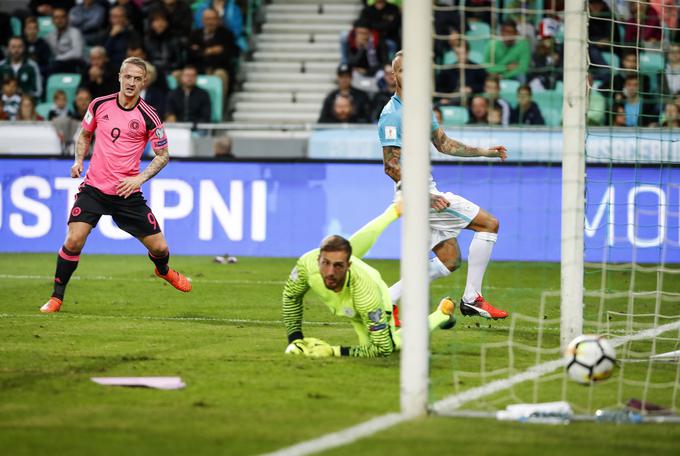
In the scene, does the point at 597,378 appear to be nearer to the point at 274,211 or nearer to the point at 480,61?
the point at 274,211

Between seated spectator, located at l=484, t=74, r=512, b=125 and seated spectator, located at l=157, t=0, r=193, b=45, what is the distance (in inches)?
234

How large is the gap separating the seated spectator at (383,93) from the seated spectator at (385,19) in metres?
1.05

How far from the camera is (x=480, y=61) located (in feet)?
64.5

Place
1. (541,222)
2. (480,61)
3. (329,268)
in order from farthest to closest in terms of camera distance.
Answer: (480,61) < (541,222) < (329,268)

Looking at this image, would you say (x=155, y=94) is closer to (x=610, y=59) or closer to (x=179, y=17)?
(x=179, y=17)

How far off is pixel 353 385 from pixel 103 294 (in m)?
5.69

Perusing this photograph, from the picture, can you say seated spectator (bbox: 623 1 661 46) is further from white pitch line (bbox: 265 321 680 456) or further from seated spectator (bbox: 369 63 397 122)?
white pitch line (bbox: 265 321 680 456)

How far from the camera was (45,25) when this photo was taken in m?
22.1

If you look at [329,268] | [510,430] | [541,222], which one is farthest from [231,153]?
[510,430]

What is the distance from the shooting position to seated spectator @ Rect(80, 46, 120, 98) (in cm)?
1903

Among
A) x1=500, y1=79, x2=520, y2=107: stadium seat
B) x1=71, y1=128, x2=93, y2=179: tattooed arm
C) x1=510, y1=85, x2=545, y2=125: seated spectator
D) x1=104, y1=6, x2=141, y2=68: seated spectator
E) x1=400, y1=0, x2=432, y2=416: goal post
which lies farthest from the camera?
x1=104, y1=6, x2=141, y2=68: seated spectator

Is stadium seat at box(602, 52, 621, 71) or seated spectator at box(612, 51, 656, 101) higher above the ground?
stadium seat at box(602, 52, 621, 71)

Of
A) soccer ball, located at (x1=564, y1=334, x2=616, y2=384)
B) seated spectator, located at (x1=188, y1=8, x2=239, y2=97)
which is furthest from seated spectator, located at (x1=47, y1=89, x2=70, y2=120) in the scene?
soccer ball, located at (x1=564, y1=334, x2=616, y2=384)

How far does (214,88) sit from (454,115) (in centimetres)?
439
